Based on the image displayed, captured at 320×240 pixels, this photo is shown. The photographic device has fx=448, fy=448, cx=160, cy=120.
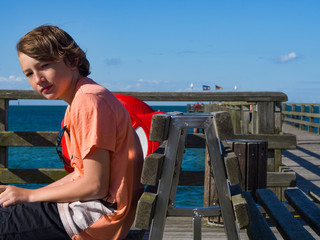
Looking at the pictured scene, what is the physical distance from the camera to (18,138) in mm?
4047

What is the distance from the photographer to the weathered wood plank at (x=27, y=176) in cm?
409

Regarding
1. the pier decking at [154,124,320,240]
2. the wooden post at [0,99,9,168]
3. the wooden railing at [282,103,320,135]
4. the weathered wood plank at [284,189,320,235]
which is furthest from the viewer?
the wooden railing at [282,103,320,135]

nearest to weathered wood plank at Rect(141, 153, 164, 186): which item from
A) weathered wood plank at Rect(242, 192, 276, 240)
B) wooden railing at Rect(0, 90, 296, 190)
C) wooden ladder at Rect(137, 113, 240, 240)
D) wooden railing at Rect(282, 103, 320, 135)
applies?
wooden ladder at Rect(137, 113, 240, 240)

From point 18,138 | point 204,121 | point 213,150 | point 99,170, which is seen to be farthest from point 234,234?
Answer: point 18,138

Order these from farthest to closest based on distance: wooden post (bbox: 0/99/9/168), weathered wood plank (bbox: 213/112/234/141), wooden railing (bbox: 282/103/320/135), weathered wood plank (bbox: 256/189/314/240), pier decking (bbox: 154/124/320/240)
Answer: wooden railing (bbox: 282/103/320/135) → wooden post (bbox: 0/99/9/168) → pier decking (bbox: 154/124/320/240) → weathered wood plank (bbox: 256/189/314/240) → weathered wood plank (bbox: 213/112/234/141)

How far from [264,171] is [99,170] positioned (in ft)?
7.36

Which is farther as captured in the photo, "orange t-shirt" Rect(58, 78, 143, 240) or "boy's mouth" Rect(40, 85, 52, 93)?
"boy's mouth" Rect(40, 85, 52, 93)

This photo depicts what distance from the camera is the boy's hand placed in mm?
1740

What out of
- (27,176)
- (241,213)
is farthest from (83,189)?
(27,176)

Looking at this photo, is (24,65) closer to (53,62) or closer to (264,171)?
(53,62)

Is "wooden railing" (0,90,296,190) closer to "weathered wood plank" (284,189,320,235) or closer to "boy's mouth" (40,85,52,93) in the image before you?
"weathered wood plank" (284,189,320,235)

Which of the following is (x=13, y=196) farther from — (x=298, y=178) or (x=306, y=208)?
(x=298, y=178)

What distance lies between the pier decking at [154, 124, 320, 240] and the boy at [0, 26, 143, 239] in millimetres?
1838

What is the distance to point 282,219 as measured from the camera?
2277 mm
